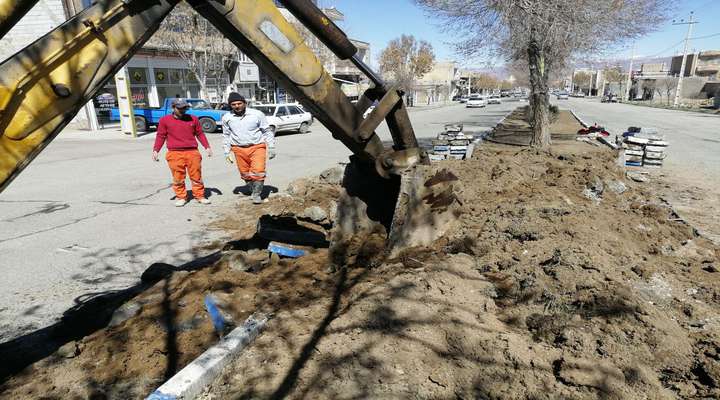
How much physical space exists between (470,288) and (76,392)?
267 centimetres

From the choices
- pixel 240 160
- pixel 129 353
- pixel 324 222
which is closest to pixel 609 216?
pixel 324 222

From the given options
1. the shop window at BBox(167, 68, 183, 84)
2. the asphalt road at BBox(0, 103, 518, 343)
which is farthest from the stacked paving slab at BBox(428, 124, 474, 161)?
the shop window at BBox(167, 68, 183, 84)

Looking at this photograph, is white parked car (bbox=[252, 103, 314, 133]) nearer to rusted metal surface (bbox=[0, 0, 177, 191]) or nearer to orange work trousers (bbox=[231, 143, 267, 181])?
orange work trousers (bbox=[231, 143, 267, 181])

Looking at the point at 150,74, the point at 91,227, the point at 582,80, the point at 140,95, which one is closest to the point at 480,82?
the point at 582,80

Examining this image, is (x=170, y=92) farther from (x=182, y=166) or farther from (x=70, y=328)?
(x=70, y=328)

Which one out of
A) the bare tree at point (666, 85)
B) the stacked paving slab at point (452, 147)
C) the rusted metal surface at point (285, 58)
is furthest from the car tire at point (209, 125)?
the bare tree at point (666, 85)

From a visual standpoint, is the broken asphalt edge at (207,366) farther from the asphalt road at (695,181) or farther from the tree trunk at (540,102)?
the tree trunk at (540,102)

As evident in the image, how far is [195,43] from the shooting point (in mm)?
23656

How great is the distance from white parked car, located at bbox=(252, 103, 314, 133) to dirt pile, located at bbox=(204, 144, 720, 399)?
1547 cm

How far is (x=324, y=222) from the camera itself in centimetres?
589

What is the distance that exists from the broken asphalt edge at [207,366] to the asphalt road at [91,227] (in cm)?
200

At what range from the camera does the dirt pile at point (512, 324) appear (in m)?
2.39

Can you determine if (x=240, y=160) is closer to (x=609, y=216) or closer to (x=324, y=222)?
(x=324, y=222)

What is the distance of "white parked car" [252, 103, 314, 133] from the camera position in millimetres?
18891
